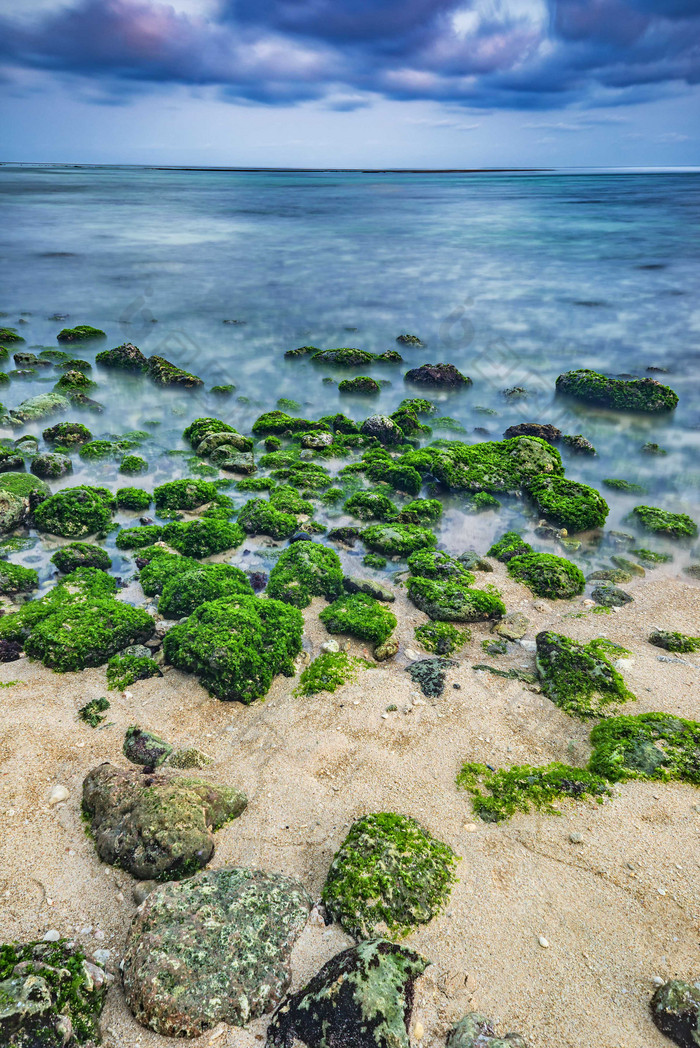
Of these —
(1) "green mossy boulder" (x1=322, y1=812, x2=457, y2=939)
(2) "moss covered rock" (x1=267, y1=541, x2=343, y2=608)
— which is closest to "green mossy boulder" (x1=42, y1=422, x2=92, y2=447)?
(2) "moss covered rock" (x1=267, y1=541, x2=343, y2=608)

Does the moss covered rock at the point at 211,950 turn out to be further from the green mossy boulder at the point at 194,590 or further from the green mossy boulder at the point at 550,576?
the green mossy boulder at the point at 550,576

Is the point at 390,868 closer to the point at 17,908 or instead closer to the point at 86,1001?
the point at 86,1001

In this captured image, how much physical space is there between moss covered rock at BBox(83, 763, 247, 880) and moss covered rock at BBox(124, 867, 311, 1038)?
223mm

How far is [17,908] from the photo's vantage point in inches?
131

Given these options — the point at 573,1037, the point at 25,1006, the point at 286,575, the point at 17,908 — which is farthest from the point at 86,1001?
the point at 286,575

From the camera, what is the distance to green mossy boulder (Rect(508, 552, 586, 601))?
6.97 meters

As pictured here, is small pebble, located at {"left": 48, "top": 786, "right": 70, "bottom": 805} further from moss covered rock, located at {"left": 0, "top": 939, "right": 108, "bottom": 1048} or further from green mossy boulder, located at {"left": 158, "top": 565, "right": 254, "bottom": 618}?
green mossy boulder, located at {"left": 158, "top": 565, "right": 254, "bottom": 618}

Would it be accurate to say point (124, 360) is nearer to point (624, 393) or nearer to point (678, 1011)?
point (624, 393)

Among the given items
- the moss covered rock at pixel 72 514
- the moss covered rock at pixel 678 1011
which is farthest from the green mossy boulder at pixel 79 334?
the moss covered rock at pixel 678 1011

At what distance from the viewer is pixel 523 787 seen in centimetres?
432

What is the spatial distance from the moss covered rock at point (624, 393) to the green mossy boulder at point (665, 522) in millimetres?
4888

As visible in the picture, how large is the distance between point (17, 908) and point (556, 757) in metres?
3.91

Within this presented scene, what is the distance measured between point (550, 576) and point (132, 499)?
5.94 meters

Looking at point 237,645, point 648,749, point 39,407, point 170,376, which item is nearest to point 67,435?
point 39,407
